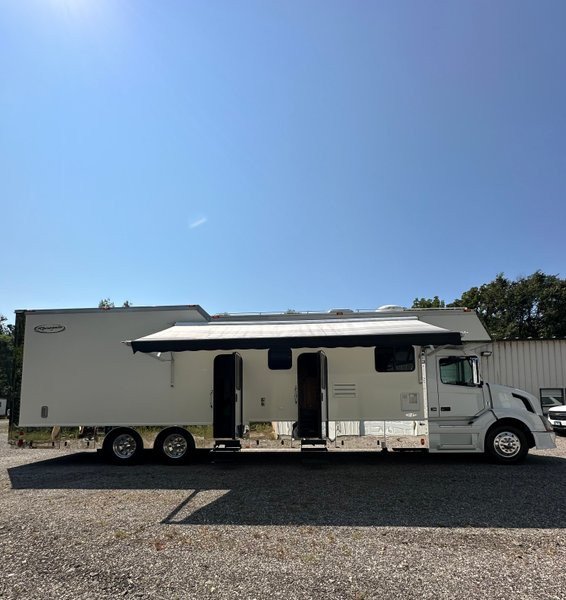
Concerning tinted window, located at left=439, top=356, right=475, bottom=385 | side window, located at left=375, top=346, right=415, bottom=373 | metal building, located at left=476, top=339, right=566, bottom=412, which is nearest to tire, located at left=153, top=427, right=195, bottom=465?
side window, located at left=375, top=346, right=415, bottom=373

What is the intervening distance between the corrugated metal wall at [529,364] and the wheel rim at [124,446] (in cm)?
1294

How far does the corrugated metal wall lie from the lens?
17.1 m

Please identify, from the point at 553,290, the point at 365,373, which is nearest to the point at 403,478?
the point at 365,373

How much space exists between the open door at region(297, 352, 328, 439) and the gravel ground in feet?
2.74

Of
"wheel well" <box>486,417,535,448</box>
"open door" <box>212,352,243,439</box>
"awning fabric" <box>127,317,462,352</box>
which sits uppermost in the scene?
"awning fabric" <box>127,317,462,352</box>

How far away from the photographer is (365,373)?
9.65 metres

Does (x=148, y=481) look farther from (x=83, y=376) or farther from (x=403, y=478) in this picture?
(x=403, y=478)

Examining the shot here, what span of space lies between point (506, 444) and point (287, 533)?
5.90 meters

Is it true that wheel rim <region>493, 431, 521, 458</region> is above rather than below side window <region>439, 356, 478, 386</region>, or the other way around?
below

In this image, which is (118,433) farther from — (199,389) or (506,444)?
(506,444)

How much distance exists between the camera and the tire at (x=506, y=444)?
9148 mm

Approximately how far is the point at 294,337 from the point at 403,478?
3.05 meters

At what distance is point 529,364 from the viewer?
17250 mm

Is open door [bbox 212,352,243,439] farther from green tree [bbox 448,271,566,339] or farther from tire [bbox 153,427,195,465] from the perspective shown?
green tree [bbox 448,271,566,339]
